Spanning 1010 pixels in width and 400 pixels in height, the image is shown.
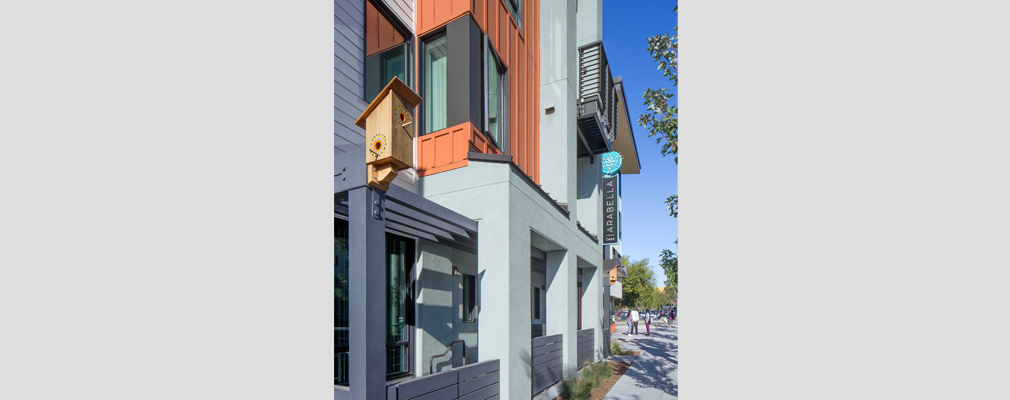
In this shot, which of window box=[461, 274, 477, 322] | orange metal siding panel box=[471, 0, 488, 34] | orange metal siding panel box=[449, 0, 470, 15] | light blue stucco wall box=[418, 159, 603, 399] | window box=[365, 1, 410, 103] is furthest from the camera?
window box=[461, 274, 477, 322]

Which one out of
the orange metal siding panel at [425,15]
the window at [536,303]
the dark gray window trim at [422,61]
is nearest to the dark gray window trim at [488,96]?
the dark gray window trim at [422,61]

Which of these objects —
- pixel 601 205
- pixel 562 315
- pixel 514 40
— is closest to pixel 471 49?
pixel 514 40

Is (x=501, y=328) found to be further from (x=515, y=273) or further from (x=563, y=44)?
(x=563, y=44)

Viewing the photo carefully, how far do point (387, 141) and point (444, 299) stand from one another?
5.85m

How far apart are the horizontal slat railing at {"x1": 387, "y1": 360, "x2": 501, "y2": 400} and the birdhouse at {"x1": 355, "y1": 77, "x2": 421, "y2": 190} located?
2.37m

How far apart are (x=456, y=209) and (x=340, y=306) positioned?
2355mm

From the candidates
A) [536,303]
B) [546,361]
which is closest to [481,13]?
[546,361]

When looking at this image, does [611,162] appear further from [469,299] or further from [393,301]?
[393,301]

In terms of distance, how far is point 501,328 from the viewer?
7.47 metres

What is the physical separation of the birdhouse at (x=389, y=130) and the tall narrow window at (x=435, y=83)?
16.7ft

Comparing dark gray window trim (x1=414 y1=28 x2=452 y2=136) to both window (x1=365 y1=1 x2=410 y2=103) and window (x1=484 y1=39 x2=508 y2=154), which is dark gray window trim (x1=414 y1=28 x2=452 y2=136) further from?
window (x1=484 y1=39 x2=508 y2=154)

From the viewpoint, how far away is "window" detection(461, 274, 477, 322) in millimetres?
10094

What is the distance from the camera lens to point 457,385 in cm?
628

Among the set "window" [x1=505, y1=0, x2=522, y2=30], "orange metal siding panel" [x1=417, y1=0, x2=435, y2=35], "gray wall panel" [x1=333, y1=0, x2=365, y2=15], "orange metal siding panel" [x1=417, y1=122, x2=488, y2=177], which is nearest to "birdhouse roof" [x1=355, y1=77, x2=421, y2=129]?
"gray wall panel" [x1=333, y1=0, x2=365, y2=15]
